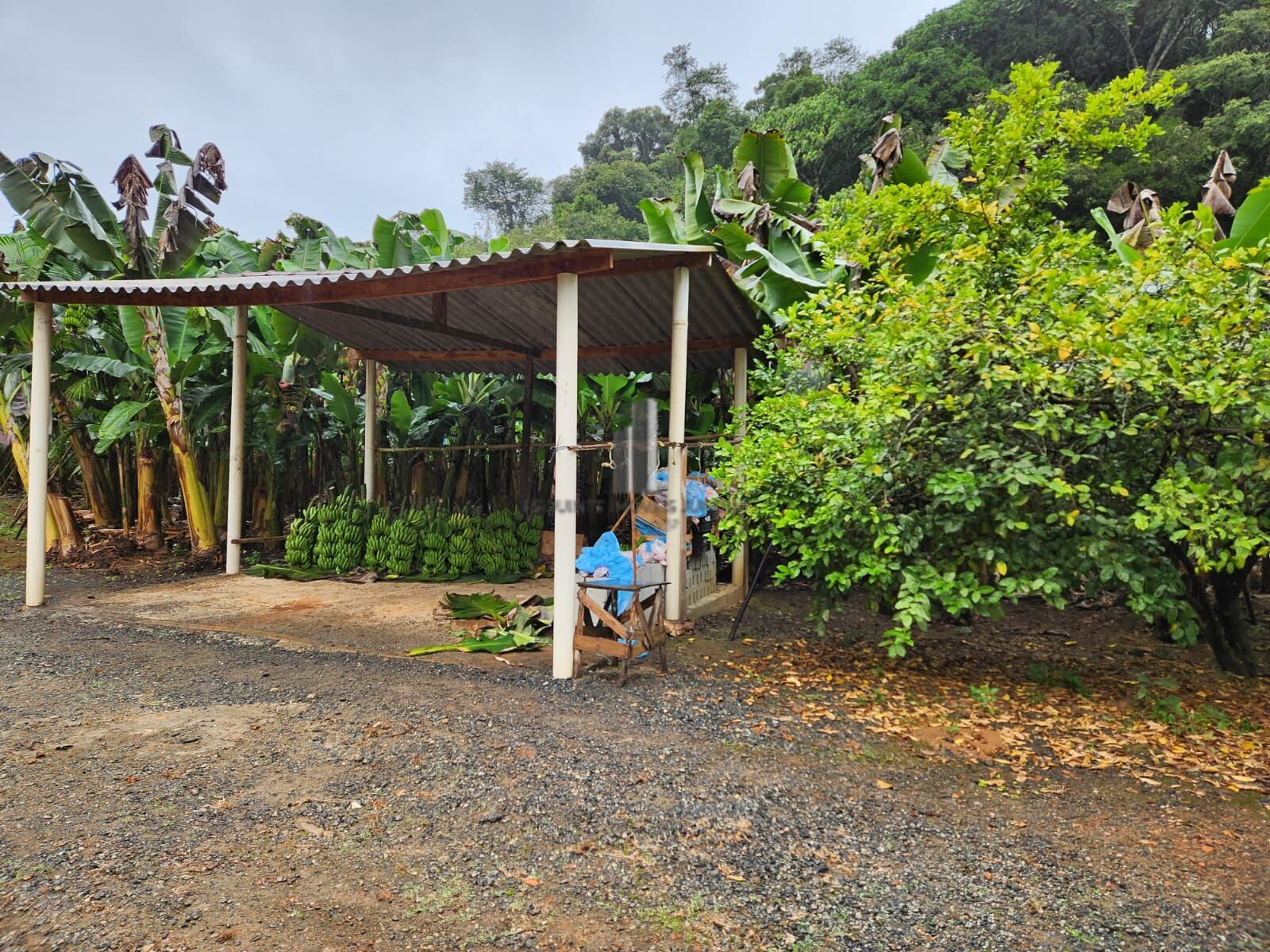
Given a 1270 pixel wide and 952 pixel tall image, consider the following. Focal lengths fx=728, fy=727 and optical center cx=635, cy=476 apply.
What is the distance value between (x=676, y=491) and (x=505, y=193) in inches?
2379

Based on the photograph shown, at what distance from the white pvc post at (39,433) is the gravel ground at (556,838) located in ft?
10.4

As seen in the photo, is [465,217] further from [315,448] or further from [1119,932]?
[1119,932]

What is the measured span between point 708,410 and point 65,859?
802 cm

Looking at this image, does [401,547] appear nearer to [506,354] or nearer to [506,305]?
[506,354]

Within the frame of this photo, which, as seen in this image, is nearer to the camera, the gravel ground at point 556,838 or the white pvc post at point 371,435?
the gravel ground at point 556,838

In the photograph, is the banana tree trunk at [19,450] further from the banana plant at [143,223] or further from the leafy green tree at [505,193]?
the leafy green tree at [505,193]

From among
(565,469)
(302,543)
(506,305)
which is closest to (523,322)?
(506,305)

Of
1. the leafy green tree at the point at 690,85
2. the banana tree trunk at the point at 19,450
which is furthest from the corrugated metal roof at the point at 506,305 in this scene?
the leafy green tree at the point at 690,85

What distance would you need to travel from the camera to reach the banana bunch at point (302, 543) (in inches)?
346

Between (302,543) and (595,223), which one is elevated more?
(595,223)

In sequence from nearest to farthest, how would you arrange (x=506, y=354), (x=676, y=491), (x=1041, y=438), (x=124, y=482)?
(x=1041, y=438), (x=676, y=491), (x=506, y=354), (x=124, y=482)

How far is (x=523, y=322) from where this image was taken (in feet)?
25.6

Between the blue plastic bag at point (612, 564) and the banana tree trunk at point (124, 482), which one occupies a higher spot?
the banana tree trunk at point (124, 482)

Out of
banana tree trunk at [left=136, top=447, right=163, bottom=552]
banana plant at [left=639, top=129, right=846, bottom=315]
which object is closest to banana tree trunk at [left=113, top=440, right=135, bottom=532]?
banana tree trunk at [left=136, top=447, right=163, bottom=552]
